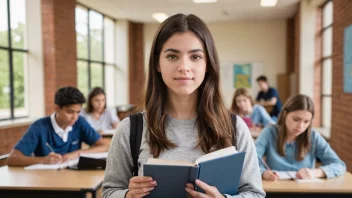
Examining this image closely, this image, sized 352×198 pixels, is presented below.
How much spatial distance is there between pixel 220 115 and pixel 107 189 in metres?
0.46

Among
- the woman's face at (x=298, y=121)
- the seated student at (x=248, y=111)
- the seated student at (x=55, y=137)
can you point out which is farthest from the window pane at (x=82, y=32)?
the woman's face at (x=298, y=121)

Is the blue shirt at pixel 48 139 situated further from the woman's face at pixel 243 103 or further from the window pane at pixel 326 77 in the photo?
the window pane at pixel 326 77

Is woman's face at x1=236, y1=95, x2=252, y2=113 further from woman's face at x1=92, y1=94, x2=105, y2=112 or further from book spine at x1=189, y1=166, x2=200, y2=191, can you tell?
book spine at x1=189, y1=166, x2=200, y2=191

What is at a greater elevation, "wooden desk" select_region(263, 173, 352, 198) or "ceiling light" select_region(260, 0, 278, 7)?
"ceiling light" select_region(260, 0, 278, 7)

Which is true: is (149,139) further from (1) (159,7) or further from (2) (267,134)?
(1) (159,7)

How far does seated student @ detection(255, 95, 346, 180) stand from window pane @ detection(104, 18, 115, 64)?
6795mm

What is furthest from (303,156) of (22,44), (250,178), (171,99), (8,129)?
(22,44)

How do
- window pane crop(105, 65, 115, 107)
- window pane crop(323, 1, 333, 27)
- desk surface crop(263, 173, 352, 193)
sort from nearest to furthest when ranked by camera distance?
desk surface crop(263, 173, 352, 193) < window pane crop(323, 1, 333, 27) < window pane crop(105, 65, 115, 107)

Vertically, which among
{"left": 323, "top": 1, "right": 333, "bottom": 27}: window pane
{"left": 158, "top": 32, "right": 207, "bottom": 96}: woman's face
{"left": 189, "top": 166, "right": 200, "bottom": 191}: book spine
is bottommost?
{"left": 189, "top": 166, "right": 200, "bottom": 191}: book spine

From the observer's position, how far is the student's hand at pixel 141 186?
1.01 meters

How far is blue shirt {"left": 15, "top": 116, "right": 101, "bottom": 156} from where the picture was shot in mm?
2727

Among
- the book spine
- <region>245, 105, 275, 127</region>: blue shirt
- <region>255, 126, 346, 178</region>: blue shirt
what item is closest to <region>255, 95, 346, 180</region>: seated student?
<region>255, 126, 346, 178</region>: blue shirt

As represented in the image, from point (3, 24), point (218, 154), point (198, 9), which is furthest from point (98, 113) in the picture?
point (218, 154)

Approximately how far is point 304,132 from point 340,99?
251 centimetres
